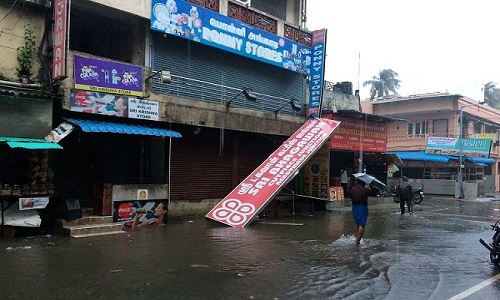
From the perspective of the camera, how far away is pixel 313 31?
18562mm

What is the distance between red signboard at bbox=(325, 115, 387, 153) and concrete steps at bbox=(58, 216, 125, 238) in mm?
11081

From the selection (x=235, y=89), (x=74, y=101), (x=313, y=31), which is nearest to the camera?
(x=74, y=101)

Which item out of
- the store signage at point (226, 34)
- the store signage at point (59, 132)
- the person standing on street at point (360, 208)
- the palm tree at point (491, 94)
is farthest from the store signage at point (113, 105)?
the palm tree at point (491, 94)

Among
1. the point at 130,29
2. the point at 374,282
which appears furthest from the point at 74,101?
the point at 374,282

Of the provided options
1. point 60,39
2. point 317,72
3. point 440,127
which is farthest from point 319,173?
point 440,127

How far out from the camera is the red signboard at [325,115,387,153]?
19.6 meters

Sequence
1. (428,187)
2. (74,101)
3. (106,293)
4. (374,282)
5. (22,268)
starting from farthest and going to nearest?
(428,187) < (74,101) < (22,268) < (374,282) < (106,293)

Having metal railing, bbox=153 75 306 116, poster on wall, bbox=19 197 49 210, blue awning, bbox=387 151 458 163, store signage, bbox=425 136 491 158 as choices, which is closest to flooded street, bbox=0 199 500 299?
poster on wall, bbox=19 197 49 210

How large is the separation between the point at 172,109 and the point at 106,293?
8107 millimetres

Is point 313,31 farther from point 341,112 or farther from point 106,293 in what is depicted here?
point 106,293

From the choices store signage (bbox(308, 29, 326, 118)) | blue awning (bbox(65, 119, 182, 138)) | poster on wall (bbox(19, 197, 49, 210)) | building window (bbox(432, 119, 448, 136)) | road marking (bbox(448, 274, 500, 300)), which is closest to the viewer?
road marking (bbox(448, 274, 500, 300))

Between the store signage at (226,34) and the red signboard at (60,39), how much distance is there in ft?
10.4

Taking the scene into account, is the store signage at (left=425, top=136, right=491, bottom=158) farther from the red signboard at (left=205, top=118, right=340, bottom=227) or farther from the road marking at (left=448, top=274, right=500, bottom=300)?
the road marking at (left=448, top=274, right=500, bottom=300)

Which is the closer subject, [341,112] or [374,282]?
[374,282]
